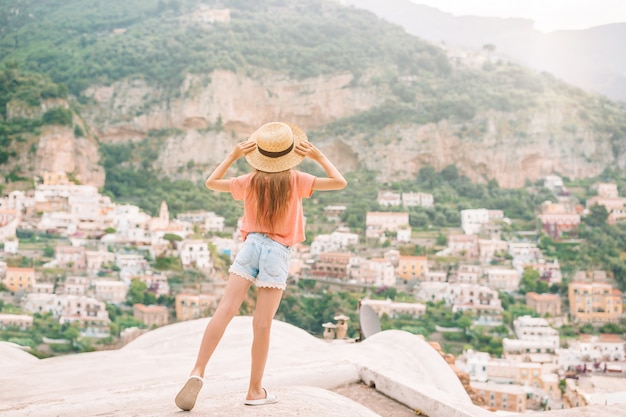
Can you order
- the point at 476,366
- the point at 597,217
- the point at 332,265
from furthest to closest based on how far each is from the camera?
the point at 597,217, the point at 332,265, the point at 476,366

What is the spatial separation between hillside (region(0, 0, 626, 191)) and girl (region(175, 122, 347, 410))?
118 feet

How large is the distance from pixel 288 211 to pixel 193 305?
22.5 m

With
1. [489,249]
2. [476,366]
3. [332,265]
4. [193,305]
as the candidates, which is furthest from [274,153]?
[489,249]

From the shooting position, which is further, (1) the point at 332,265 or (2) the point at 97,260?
(1) the point at 332,265

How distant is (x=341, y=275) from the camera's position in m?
27.2

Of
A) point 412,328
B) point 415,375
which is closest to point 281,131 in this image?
point 415,375

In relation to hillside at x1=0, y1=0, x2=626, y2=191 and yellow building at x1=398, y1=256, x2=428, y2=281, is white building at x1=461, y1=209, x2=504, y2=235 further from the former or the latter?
hillside at x1=0, y1=0, x2=626, y2=191

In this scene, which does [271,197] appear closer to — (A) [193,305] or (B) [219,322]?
(B) [219,322]

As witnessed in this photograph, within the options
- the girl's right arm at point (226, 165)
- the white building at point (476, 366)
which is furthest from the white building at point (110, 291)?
the girl's right arm at point (226, 165)

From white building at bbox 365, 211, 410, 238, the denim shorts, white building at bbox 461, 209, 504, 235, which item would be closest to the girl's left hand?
the denim shorts

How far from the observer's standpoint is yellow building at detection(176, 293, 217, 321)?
2323 cm

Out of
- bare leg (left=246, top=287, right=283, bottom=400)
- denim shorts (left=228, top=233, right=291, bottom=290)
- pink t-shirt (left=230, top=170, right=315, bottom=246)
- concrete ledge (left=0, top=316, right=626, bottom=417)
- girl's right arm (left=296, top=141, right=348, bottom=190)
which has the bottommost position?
concrete ledge (left=0, top=316, right=626, bottom=417)

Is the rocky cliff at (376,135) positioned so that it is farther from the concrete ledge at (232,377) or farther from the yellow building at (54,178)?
the concrete ledge at (232,377)

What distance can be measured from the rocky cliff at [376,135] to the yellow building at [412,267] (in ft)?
37.2
